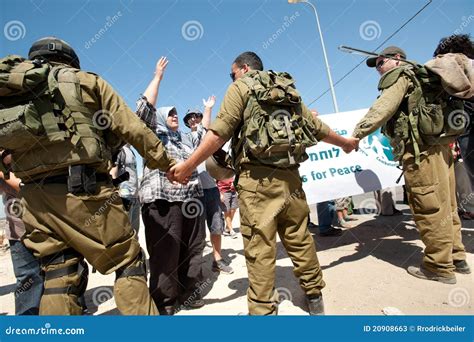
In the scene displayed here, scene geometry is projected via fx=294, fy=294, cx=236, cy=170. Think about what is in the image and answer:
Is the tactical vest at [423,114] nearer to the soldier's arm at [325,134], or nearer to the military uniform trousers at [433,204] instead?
the military uniform trousers at [433,204]

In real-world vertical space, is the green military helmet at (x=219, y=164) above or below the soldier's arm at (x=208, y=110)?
below

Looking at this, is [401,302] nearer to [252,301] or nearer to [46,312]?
[252,301]

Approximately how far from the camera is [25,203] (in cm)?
188

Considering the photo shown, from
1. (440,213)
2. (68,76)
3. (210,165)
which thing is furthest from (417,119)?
(68,76)

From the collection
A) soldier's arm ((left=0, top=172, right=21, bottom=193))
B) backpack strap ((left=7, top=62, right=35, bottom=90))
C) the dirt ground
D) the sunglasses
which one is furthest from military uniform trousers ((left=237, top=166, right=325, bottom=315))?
soldier's arm ((left=0, top=172, right=21, bottom=193))

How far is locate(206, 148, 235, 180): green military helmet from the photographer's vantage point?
267cm

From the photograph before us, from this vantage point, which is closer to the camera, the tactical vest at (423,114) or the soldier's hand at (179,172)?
the soldier's hand at (179,172)

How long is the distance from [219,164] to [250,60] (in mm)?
960

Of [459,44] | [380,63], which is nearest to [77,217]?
[380,63]

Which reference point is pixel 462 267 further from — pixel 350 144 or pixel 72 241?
pixel 72 241

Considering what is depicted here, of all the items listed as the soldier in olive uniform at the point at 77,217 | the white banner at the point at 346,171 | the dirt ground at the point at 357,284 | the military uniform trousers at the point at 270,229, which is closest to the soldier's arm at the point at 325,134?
the military uniform trousers at the point at 270,229

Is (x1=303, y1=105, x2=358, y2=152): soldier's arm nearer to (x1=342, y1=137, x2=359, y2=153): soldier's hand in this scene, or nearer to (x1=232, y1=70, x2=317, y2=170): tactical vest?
(x1=342, y1=137, x2=359, y2=153): soldier's hand

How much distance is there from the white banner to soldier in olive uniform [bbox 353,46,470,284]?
4.05ft

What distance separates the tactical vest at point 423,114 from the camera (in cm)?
282
